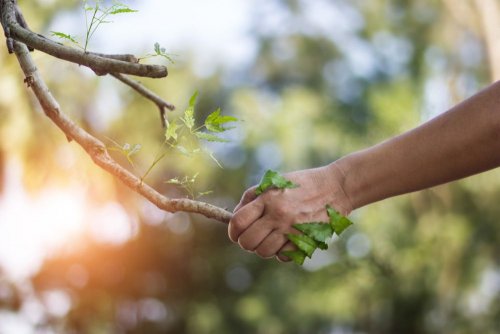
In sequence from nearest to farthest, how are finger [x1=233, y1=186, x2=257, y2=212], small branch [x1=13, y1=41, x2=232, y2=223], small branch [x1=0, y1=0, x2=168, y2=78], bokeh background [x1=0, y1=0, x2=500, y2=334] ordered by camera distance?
small branch [x1=0, y1=0, x2=168, y2=78] < small branch [x1=13, y1=41, x2=232, y2=223] < finger [x1=233, y1=186, x2=257, y2=212] < bokeh background [x1=0, y1=0, x2=500, y2=334]

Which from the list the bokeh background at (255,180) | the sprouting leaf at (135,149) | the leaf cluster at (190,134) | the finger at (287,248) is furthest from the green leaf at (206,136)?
the bokeh background at (255,180)

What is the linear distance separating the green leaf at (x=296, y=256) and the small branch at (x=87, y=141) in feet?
0.84

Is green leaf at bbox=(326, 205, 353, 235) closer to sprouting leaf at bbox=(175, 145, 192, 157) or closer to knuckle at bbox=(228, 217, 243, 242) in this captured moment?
knuckle at bbox=(228, 217, 243, 242)

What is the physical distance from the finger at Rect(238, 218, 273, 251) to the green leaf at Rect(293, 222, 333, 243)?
65 millimetres

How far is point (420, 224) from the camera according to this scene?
40.8ft

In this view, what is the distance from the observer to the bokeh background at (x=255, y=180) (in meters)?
10.2

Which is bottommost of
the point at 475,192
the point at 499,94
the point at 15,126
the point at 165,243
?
the point at 165,243

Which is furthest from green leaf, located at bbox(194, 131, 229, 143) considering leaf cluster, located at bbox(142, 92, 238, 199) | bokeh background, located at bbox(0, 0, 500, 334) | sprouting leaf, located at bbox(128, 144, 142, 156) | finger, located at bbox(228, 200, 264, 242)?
bokeh background, located at bbox(0, 0, 500, 334)

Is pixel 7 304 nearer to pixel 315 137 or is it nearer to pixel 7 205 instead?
pixel 7 205

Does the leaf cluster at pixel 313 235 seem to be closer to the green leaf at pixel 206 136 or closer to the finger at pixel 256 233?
the finger at pixel 256 233

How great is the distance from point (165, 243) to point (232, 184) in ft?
6.88

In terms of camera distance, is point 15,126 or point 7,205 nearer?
point 15,126

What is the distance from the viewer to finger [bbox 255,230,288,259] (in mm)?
1596

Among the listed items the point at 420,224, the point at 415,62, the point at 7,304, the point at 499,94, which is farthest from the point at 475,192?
the point at 499,94
